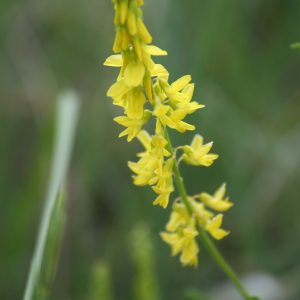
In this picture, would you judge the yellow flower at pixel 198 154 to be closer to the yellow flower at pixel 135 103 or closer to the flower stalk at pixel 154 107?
the flower stalk at pixel 154 107

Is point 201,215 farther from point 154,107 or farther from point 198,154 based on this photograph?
point 154,107

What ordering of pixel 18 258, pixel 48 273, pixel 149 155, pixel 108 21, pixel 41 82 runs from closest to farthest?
1. pixel 149 155
2. pixel 48 273
3. pixel 18 258
4. pixel 41 82
5. pixel 108 21

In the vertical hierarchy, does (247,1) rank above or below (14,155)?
above

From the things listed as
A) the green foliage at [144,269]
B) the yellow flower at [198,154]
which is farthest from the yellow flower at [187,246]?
the green foliage at [144,269]

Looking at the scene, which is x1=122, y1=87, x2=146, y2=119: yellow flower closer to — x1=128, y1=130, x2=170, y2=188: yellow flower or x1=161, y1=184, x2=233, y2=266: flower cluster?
x1=128, y1=130, x2=170, y2=188: yellow flower

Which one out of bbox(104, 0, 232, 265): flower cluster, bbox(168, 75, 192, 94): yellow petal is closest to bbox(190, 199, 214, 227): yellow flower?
bbox(104, 0, 232, 265): flower cluster

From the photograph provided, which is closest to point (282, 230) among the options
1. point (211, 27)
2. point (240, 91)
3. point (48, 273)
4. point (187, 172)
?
point (187, 172)

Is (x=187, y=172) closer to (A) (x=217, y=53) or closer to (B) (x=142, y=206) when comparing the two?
(B) (x=142, y=206)
